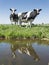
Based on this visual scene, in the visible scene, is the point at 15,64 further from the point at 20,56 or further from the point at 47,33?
the point at 47,33

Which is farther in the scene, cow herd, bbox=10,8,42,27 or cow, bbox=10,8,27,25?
cow, bbox=10,8,27,25

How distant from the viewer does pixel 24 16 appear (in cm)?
2111

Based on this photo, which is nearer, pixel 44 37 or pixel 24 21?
pixel 44 37

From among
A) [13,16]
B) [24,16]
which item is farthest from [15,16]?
[24,16]

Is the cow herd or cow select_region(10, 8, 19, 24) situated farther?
cow select_region(10, 8, 19, 24)

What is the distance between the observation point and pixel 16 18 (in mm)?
22453

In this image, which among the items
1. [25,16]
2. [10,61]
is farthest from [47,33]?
[10,61]

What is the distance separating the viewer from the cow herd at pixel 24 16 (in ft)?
66.8

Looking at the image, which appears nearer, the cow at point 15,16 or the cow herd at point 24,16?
the cow herd at point 24,16

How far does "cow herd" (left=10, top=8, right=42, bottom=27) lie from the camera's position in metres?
20.4

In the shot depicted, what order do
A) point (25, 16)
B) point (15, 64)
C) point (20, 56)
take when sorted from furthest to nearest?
point (25, 16) → point (20, 56) → point (15, 64)

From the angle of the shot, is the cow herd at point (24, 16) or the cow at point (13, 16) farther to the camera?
the cow at point (13, 16)

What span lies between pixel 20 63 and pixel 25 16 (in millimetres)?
13428

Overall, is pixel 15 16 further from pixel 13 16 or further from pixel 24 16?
pixel 24 16
